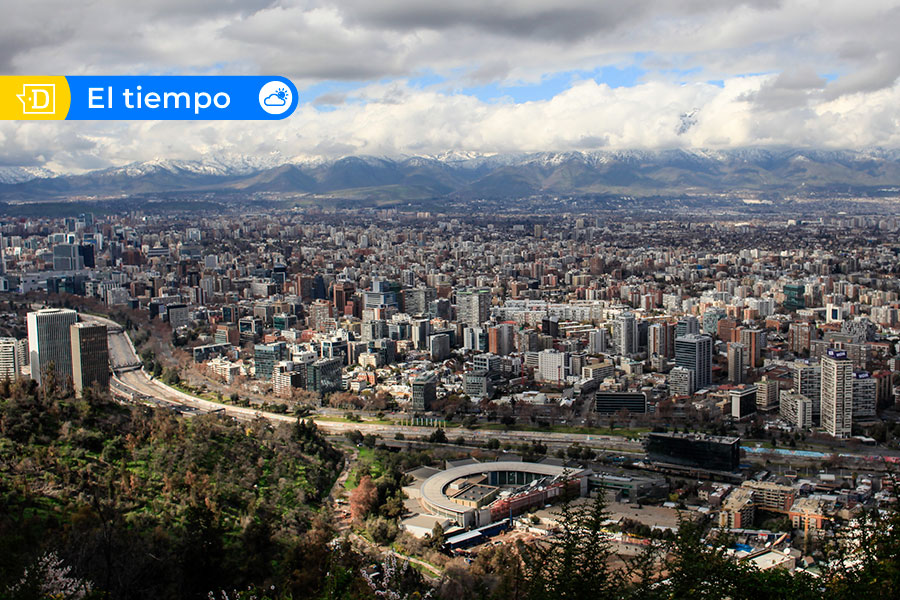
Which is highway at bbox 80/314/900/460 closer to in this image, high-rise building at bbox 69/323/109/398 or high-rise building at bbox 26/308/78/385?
high-rise building at bbox 69/323/109/398

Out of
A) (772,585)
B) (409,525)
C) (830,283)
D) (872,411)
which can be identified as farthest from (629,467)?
(830,283)

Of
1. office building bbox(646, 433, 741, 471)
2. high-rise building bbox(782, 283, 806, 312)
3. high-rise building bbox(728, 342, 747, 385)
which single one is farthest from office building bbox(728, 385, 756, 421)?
high-rise building bbox(782, 283, 806, 312)

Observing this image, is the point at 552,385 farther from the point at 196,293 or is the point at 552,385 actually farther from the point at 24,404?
the point at 196,293

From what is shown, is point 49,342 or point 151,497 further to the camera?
point 49,342

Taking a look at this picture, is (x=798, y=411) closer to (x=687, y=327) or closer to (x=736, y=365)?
(x=736, y=365)

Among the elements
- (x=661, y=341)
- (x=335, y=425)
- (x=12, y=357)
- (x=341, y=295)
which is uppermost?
(x=341, y=295)

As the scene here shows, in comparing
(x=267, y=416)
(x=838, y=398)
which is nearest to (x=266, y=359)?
(x=267, y=416)
